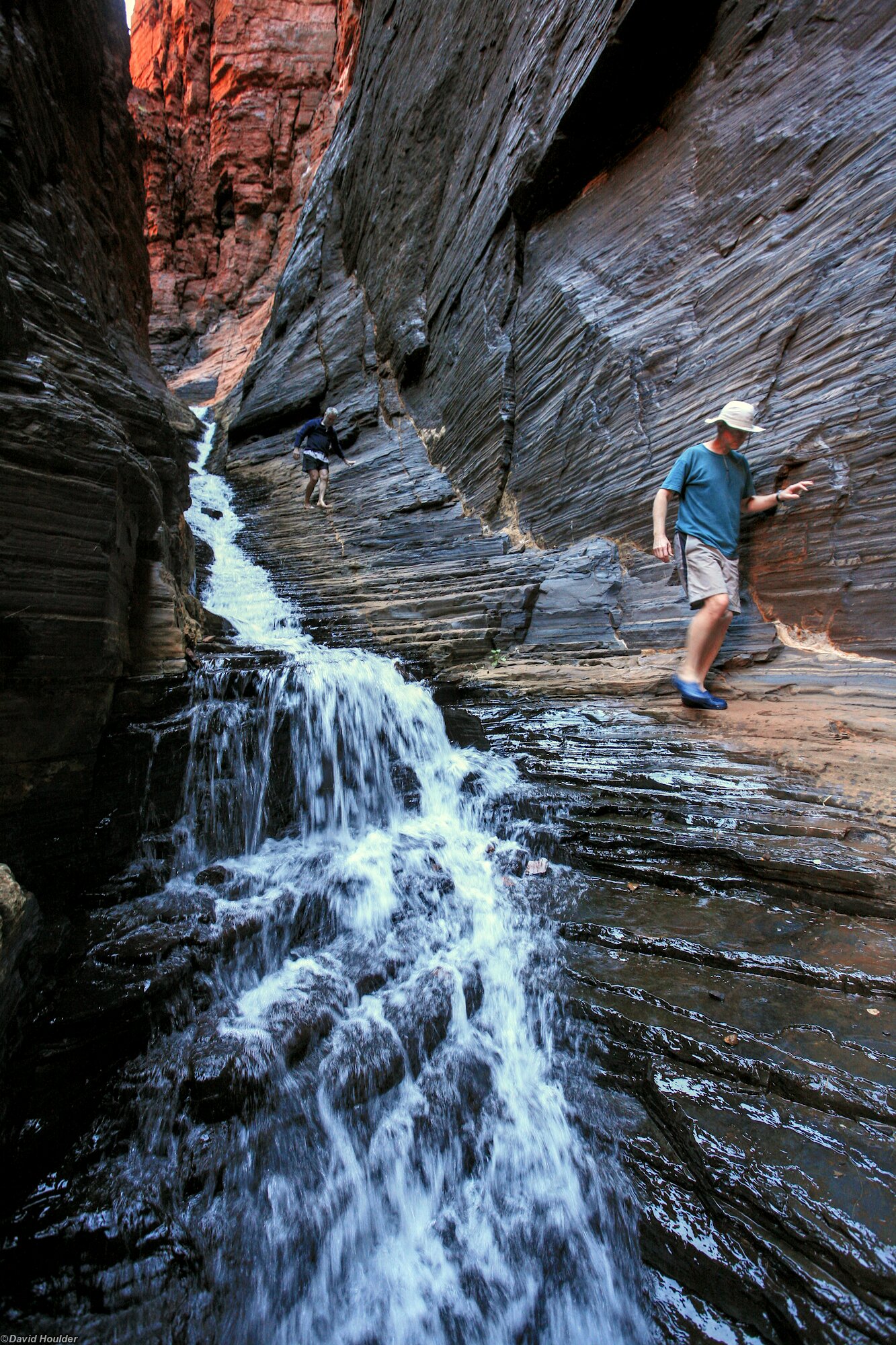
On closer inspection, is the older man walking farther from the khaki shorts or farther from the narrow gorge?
the khaki shorts

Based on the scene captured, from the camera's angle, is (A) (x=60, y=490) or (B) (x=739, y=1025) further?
(A) (x=60, y=490)

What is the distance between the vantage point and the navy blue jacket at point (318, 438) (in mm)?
10781

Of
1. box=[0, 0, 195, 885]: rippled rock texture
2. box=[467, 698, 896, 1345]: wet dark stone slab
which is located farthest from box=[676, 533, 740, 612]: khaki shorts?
box=[0, 0, 195, 885]: rippled rock texture

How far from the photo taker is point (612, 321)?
673cm

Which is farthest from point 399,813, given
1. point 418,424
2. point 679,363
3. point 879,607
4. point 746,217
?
point 418,424

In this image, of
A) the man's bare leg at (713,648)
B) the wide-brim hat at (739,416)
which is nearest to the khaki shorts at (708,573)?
the man's bare leg at (713,648)

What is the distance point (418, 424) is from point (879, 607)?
9.03 m

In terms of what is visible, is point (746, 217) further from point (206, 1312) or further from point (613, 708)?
point (206, 1312)

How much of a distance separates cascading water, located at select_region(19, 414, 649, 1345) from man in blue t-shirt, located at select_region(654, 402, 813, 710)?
77.8 inches

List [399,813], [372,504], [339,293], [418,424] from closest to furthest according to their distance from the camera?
[399,813] < [372,504] < [418,424] < [339,293]

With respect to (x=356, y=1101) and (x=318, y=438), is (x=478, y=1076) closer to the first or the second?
(x=356, y=1101)

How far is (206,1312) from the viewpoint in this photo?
194cm

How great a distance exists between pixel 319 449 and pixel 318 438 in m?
0.22

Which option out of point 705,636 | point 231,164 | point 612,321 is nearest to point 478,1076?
point 705,636
